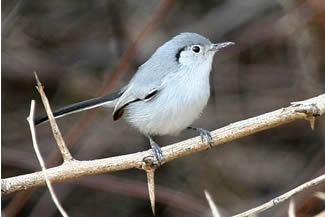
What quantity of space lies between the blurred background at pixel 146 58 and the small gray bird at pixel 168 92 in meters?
1.49

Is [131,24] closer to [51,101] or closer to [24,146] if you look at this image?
[51,101]

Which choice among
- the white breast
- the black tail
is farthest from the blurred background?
the white breast

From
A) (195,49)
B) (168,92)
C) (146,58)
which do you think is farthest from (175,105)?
A: (146,58)

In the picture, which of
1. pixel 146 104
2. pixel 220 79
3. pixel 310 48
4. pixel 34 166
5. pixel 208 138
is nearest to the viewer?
pixel 208 138

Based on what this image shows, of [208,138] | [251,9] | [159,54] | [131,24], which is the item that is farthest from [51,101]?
[208,138]

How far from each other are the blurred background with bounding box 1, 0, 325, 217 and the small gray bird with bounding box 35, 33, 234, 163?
4.90ft

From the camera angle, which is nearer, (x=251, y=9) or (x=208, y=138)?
(x=208, y=138)

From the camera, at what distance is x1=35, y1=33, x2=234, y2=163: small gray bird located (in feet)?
9.02

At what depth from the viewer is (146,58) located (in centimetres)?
463

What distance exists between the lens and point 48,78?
15.2 ft

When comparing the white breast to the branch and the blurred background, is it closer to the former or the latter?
the branch

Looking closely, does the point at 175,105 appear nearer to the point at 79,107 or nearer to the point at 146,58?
the point at 79,107

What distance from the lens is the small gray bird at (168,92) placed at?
275cm

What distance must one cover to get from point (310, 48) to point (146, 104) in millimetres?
1913
